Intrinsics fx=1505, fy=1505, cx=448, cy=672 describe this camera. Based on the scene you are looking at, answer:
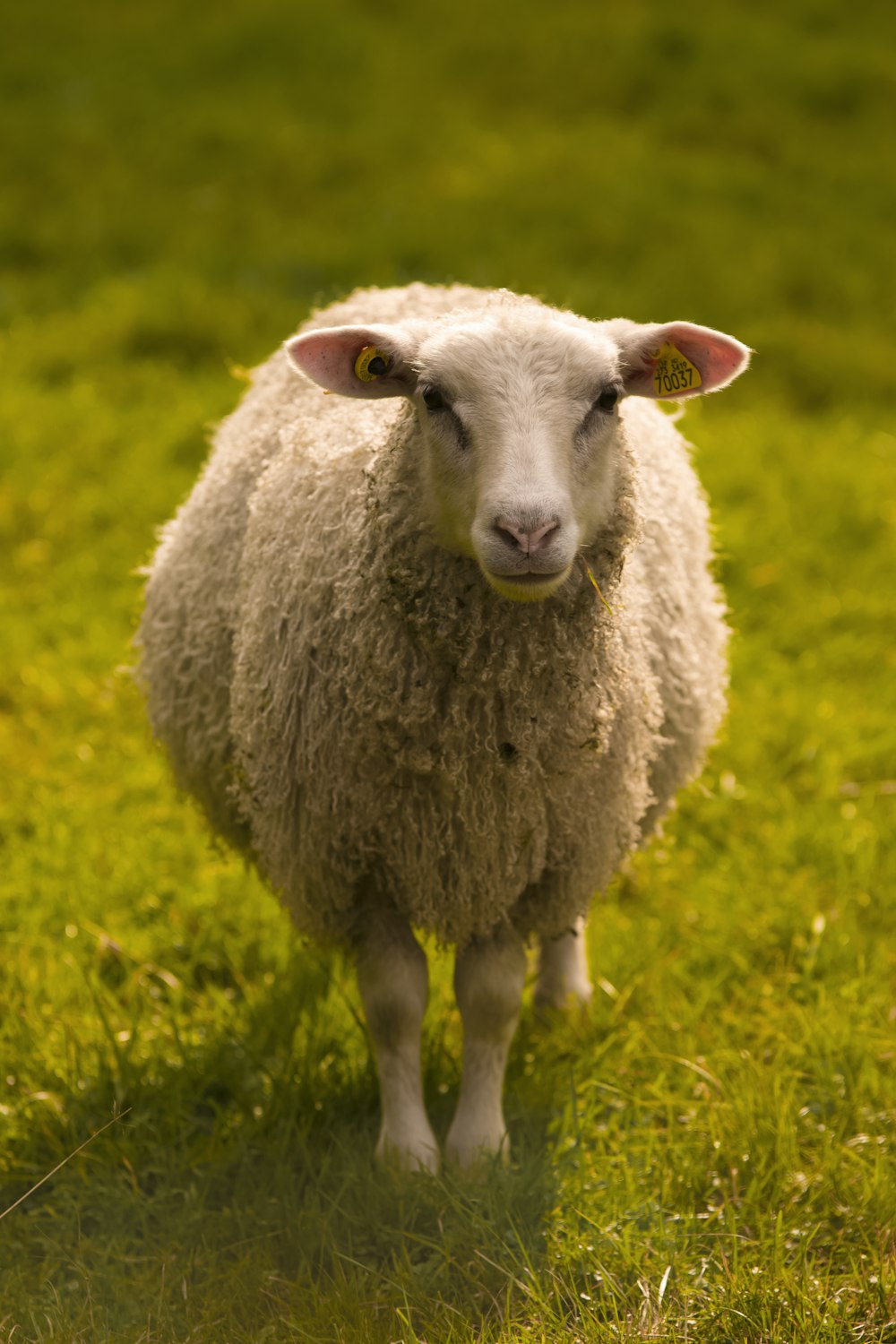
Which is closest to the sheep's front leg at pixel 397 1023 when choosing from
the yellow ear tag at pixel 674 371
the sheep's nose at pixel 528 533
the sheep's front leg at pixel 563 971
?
the sheep's front leg at pixel 563 971

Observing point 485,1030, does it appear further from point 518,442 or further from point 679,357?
point 679,357

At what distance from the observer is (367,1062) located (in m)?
3.34

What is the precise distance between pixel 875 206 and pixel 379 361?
6983 mm

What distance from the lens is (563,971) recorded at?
3.66m

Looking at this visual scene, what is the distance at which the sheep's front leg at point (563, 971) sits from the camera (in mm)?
3660

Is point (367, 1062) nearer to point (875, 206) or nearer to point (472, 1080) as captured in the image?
point (472, 1080)

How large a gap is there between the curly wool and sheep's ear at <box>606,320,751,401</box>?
0.51 ft

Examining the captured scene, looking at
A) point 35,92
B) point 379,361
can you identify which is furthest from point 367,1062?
point 35,92

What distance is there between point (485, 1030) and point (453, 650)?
87 cm

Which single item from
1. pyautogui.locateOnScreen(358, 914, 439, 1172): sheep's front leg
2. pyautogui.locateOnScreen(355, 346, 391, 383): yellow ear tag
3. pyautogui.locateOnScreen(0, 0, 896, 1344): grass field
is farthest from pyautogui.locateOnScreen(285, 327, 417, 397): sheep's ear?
pyautogui.locateOnScreen(0, 0, 896, 1344): grass field

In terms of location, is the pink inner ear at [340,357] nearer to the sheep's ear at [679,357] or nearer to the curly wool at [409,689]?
the curly wool at [409,689]

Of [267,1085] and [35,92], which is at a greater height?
[35,92]

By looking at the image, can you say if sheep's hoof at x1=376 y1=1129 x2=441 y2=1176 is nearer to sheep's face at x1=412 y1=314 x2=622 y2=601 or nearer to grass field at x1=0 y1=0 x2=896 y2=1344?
grass field at x1=0 y1=0 x2=896 y2=1344

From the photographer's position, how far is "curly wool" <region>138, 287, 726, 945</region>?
275 centimetres
